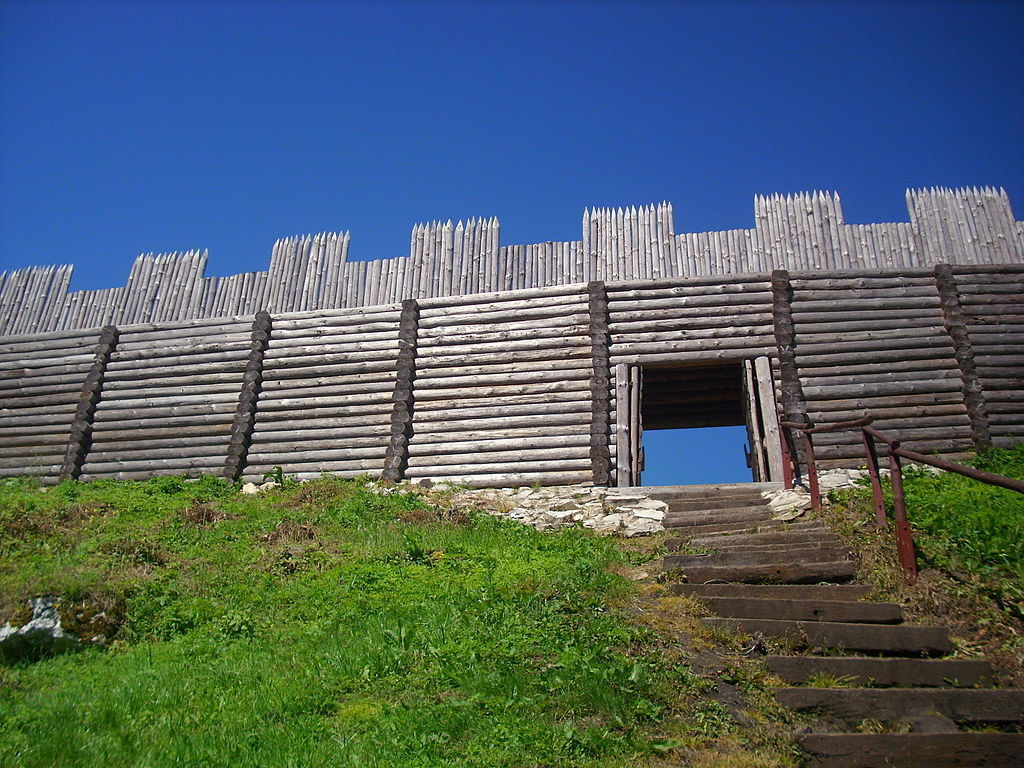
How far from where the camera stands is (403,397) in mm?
15430

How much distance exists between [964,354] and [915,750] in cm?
1140

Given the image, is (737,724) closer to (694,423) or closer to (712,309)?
(712,309)

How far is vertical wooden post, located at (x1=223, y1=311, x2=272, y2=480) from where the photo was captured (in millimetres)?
15562

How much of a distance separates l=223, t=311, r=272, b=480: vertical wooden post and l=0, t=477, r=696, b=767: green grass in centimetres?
416

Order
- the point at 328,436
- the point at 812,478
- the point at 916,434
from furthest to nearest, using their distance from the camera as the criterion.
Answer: the point at 328,436, the point at 916,434, the point at 812,478

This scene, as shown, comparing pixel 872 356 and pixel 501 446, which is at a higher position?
pixel 872 356

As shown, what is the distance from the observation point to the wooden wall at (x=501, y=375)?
1399 cm

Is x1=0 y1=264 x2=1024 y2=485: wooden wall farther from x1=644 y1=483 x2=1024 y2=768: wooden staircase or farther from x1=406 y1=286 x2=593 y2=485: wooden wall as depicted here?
x1=644 y1=483 x2=1024 y2=768: wooden staircase

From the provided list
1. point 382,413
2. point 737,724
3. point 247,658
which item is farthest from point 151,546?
point 737,724

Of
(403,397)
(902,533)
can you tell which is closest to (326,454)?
(403,397)

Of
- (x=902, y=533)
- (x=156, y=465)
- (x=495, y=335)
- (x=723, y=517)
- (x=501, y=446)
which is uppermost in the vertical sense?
(x=495, y=335)

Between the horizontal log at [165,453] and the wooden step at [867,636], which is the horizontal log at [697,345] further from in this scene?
the wooden step at [867,636]

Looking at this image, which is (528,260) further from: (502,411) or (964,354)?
(964,354)

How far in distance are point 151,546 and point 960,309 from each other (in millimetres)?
13749
